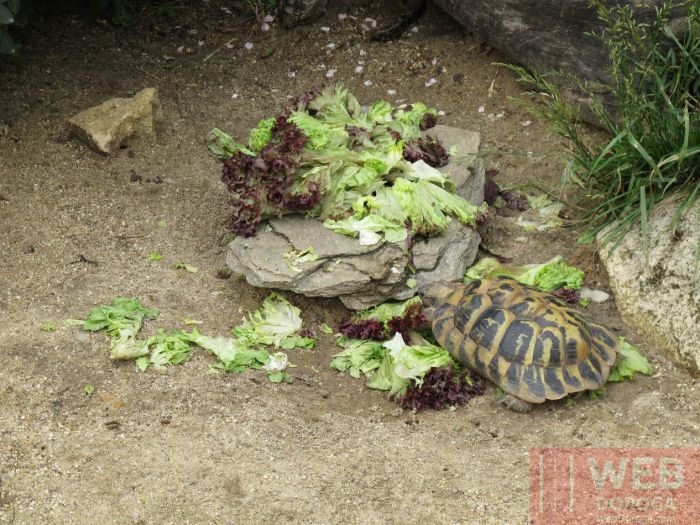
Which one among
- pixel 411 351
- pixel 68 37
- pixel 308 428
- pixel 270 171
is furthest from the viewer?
pixel 68 37

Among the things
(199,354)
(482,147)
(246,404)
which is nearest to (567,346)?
(246,404)

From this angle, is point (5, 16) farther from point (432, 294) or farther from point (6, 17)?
point (432, 294)

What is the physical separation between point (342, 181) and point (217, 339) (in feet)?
4.63

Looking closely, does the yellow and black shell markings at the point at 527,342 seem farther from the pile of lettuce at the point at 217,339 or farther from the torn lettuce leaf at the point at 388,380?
the pile of lettuce at the point at 217,339

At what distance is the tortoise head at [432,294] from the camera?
6.16 metres

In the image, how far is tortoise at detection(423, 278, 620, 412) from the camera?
17.9 ft

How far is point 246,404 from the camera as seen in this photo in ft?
18.2

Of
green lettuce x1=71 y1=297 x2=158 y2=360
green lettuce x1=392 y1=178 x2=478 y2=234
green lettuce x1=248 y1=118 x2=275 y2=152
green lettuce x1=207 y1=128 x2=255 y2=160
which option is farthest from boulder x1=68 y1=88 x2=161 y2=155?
green lettuce x1=392 y1=178 x2=478 y2=234

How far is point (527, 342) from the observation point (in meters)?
5.53

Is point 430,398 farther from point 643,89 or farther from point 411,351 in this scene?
point 643,89

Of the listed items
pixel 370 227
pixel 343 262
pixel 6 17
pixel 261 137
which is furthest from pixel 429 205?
pixel 6 17

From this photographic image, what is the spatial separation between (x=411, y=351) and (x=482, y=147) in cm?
278

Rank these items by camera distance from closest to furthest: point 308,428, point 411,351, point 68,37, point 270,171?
point 308,428
point 411,351
point 270,171
point 68,37

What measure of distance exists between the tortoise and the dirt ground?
0.20 metres
